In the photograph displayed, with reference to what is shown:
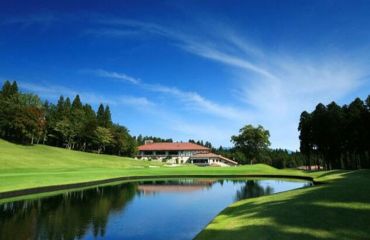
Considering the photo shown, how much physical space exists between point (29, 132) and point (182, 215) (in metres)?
74.8

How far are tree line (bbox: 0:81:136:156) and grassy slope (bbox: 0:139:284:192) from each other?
6372 mm

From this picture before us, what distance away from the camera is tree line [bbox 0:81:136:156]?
3383 inches

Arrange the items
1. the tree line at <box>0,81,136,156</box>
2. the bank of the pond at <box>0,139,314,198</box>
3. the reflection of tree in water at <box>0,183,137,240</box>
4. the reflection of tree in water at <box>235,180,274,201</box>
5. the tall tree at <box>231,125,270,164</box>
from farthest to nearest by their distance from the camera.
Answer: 1. the tall tree at <box>231,125,270,164</box>
2. the tree line at <box>0,81,136,156</box>
3. the bank of the pond at <box>0,139,314,198</box>
4. the reflection of tree in water at <box>235,180,274,201</box>
5. the reflection of tree in water at <box>0,183,137,240</box>

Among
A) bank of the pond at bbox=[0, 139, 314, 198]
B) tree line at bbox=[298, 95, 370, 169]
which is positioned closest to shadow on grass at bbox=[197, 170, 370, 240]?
bank of the pond at bbox=[0, 139, 314, 198]

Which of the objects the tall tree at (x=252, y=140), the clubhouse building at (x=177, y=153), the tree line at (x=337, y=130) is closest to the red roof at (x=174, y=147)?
the clubhouse building at (x=177, y=153)

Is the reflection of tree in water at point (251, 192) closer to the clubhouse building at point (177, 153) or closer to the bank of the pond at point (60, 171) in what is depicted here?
the bank of the pond at point (60, 171)

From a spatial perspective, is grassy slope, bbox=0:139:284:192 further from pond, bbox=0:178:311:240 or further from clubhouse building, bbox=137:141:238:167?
clubhouse building, bbox=137:141:238:167

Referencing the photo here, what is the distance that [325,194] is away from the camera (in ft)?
57.5

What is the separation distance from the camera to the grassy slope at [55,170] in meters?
36.6

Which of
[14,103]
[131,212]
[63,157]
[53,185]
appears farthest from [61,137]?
[131,212]

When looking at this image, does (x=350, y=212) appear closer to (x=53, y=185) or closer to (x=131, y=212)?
(x=131, y=212)

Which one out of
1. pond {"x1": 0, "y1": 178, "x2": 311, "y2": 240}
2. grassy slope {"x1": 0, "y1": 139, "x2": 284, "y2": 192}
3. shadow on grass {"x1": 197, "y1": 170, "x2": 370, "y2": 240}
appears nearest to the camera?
shadow on grass {"x1": 197, "y1": 170, "x2": 370, "y2": 240}

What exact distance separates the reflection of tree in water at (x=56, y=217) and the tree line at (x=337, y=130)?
51290mm

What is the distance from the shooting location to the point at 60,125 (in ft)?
347
